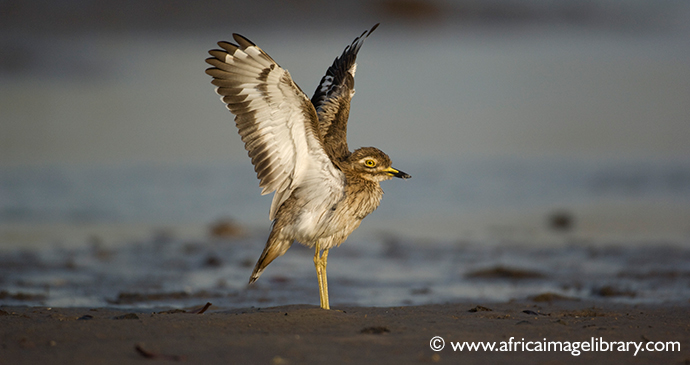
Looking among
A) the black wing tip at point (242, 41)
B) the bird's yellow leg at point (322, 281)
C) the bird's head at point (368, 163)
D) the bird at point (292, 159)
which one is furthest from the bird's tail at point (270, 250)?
the black wing tip at point (242, 41)

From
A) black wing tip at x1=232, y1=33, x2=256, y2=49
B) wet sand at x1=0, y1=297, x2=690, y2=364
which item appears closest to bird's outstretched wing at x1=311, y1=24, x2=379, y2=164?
black wing tip at x1=232, y1=33, x2=256, y2=49

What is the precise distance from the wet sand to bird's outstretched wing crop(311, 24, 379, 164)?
1.82 meters

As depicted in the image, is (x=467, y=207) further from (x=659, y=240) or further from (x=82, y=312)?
(x=82, y=312)

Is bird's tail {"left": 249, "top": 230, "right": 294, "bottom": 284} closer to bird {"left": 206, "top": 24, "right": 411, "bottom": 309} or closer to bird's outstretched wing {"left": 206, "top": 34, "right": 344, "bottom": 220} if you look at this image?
bird {"left": 206, "top": 24, "right": 411, "bottom": 309}

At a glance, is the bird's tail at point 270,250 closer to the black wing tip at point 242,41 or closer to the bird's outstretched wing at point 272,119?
the bird's outstretched wing at point 272,119

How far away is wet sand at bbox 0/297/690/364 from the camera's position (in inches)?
155

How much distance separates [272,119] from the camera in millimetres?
5984

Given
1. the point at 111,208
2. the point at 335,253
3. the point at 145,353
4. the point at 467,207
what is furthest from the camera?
the point at 467,207

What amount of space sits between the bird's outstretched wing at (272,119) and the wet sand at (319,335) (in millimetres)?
1219

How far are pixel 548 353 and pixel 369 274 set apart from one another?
4.77 meters

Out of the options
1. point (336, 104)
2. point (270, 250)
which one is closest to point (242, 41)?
point (336, 104)

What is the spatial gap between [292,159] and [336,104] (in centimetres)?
124

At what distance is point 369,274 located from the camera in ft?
29.0

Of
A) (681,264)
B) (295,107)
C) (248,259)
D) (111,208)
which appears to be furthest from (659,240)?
(111,208)
